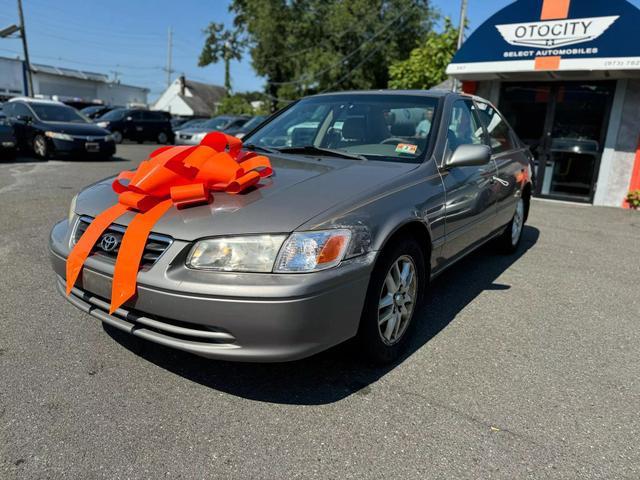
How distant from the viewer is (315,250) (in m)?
2.33

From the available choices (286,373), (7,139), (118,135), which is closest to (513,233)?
(286,373)

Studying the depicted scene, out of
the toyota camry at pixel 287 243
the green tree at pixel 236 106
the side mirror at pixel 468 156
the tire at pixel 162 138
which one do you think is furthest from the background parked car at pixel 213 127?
the green tree at pixel 236 106

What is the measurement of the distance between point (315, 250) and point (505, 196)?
2883 mm

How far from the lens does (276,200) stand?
2561 mm

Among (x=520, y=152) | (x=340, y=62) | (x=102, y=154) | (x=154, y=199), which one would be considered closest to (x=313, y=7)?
(x=340, y=62)

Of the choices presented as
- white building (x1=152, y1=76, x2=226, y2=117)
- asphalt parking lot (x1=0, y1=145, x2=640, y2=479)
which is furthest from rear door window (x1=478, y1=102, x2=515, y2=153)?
white building (x1=152, y1=76, x2=226, y2=117)

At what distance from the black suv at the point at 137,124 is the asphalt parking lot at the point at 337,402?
1971cm

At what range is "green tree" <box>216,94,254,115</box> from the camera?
45.1 metres

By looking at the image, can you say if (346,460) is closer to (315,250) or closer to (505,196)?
(315,250)

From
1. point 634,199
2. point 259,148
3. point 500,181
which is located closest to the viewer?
point 259,148

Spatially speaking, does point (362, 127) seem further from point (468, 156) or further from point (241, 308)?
point (241, 308)

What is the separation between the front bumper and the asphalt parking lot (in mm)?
358

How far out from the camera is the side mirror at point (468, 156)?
→ 3.30 metres

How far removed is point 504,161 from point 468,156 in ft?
5.28
